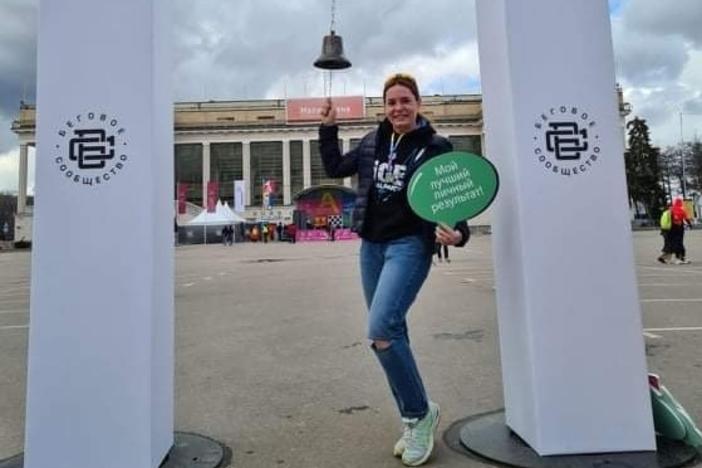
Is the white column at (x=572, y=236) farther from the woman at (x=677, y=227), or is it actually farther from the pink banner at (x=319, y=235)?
the pink banner at (x=319, y=235)

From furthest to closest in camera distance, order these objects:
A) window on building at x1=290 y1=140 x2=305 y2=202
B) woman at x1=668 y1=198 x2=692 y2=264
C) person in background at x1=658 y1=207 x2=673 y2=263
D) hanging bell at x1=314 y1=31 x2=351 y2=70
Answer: window on building at x1=290 y1=140 x2=305 y2=202
person in background at x1=658 y1=207 x2=673 y2=263
woman at x1=668 y1=198 x2=692 y2=264
hanging bell at x1=314 y1=31 x2=351 y2=70

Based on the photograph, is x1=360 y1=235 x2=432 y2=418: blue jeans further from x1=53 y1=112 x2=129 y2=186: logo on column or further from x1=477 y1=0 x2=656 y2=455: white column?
x1=53 y1=112 x2=129 y2=186: logo on column

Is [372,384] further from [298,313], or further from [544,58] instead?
[298,313]

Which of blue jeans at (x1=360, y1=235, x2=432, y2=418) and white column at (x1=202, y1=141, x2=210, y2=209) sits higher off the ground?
white column at (x1=202, y1=141, x2=210, y2=209)

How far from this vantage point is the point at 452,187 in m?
2.98

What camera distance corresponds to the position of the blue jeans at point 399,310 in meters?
3.03

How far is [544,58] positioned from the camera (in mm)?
3105

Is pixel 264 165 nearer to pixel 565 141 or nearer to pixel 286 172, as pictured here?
pixel 286 172

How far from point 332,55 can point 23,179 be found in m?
93.8

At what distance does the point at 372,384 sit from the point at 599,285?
208cm

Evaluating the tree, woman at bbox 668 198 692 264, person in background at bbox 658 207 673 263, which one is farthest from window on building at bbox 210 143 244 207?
woman at bbox 668 198 692 264

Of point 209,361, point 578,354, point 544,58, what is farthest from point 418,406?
point 209,361

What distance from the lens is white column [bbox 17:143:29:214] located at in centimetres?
8606

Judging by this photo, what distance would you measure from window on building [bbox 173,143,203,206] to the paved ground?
280 feet
